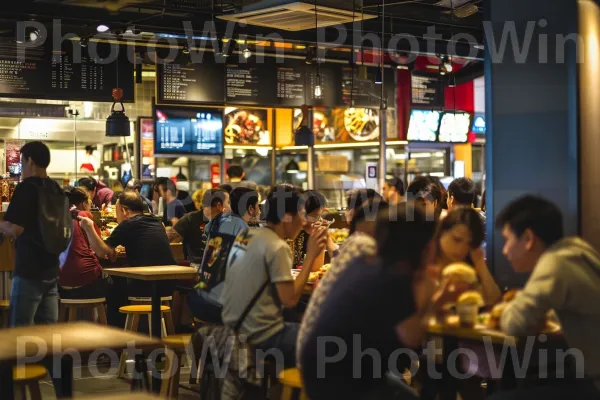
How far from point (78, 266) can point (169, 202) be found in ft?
12.3

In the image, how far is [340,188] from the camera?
14.4 meters

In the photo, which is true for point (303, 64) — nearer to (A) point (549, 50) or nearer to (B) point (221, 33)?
(B) point (221, 33)

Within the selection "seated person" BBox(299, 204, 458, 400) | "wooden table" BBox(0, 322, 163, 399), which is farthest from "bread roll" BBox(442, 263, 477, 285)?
"wooden table" BBox(0, 322, 163, 399)

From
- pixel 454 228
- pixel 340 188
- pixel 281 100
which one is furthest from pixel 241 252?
pixel 340 188

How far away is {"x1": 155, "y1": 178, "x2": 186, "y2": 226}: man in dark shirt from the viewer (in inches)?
455

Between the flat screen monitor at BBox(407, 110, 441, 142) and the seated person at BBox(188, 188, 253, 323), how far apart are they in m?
7.35

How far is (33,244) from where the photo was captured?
6.00m

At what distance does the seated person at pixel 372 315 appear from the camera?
342 centimetres

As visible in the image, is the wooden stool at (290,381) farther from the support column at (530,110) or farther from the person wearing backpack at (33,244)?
the person wearing backpack at (33,244)

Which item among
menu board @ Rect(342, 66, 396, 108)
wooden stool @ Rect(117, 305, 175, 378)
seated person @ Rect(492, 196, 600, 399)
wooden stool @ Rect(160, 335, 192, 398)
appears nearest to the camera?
seated person @ Rect(492, 196, 600, 399)

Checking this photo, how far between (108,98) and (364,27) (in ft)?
11.1

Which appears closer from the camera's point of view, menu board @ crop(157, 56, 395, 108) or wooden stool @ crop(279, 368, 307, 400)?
wooden stool @ crop(279, 368, 307, 400)

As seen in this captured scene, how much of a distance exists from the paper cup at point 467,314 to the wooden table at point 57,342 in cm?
145
